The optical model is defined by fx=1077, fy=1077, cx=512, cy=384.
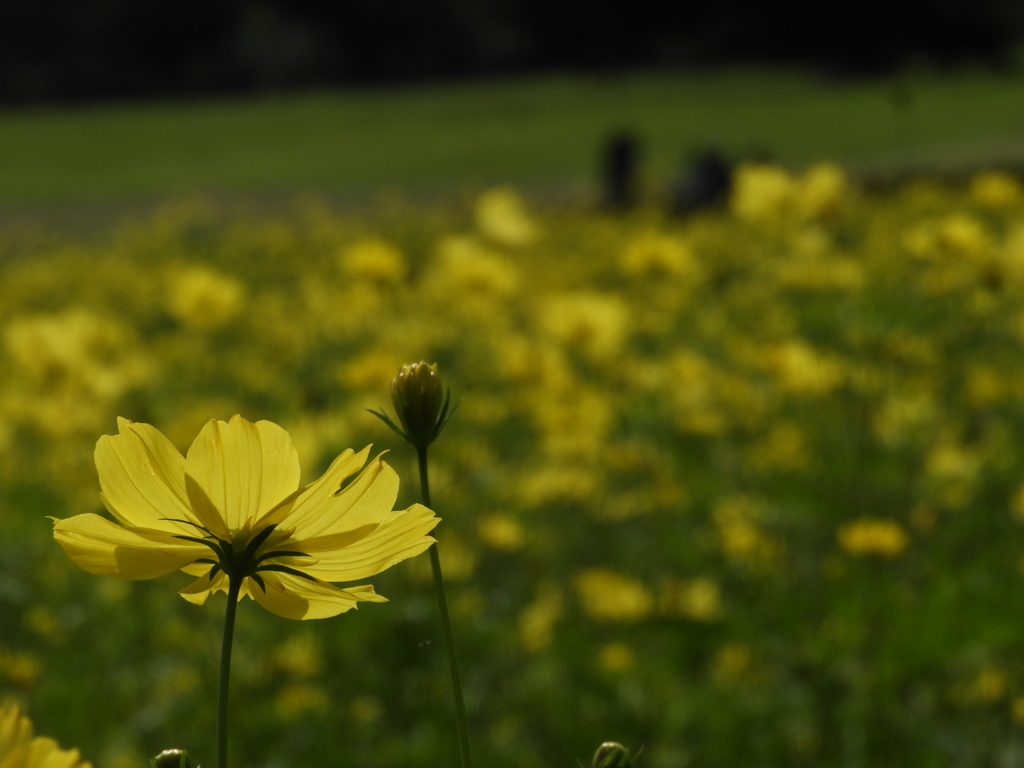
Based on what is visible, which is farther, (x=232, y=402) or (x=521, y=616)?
(x=232, y=402)

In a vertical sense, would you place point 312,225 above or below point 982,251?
above

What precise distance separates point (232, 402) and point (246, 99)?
24101 mm

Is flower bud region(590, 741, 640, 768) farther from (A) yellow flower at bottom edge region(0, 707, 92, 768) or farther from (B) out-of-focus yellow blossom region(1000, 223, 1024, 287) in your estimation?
(B) out-of-focus yellow blossom region(1000, 223, 1024, 287)

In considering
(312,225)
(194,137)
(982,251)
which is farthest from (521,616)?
(194,137)

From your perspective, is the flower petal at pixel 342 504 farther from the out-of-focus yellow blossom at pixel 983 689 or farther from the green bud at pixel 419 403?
the out-of-focus yellow blossom at pixel 983 689

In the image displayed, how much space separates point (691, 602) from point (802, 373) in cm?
62

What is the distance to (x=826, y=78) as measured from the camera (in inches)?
912

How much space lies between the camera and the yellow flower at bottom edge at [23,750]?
24 cm

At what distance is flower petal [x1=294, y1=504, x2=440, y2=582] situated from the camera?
1.14 ft

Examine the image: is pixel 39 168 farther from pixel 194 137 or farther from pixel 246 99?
pixel 246 99

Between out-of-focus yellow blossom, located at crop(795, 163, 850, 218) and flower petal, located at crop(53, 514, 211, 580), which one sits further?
out-of-focus yellow blossom, located at crop(795, 163, 850, 218)

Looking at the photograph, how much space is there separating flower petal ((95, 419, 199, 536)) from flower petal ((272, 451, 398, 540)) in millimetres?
40

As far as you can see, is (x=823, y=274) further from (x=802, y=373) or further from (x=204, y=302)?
(x=204, y=302)

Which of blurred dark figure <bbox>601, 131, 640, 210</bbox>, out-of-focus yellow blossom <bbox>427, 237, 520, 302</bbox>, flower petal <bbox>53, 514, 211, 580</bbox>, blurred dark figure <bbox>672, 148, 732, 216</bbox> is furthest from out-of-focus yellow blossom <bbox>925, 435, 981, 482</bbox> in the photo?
blurred dark figure <bbox>601, 131, 640, 210</bbox>
